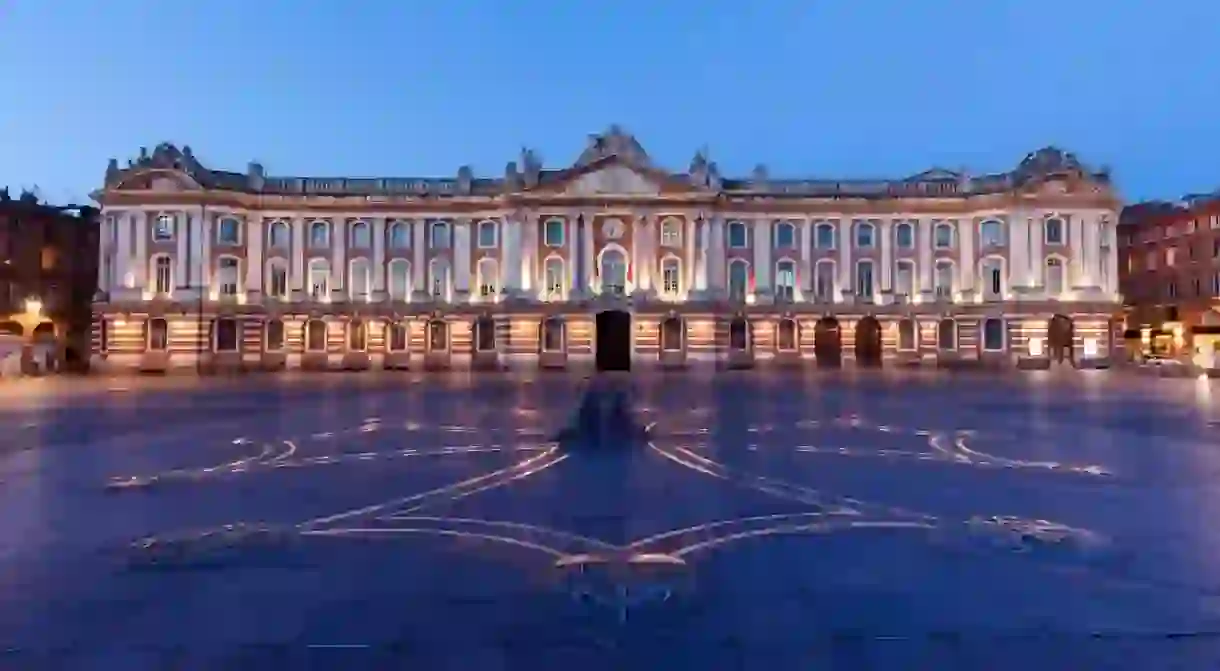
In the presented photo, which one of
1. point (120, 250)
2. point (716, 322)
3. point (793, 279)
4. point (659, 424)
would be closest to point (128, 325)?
point (120, 250)

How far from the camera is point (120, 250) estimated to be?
66.0 m

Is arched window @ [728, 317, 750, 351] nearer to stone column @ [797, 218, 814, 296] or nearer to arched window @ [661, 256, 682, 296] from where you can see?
arched window @ [661, 256, 682, 296]

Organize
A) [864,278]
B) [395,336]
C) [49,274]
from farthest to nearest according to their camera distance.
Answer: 1. [49,274]
2. [864,278]
3. [395,336]

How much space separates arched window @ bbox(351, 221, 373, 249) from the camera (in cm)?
6938

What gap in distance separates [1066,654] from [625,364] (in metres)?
61.1

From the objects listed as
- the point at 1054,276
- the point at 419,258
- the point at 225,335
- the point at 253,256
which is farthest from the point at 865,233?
the point at 225,335

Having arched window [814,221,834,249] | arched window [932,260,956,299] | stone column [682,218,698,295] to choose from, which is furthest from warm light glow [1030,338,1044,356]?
stone column [682,218,698,295]

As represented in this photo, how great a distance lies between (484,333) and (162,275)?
82.4 ft

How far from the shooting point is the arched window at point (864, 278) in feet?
229

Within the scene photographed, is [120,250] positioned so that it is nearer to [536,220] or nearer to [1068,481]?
[536,220]

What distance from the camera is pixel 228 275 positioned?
224 feet

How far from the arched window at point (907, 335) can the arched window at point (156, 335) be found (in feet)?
186

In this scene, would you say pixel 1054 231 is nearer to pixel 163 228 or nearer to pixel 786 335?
pixel 786 335

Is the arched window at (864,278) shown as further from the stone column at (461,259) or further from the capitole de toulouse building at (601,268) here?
the stone column at (461,259)
